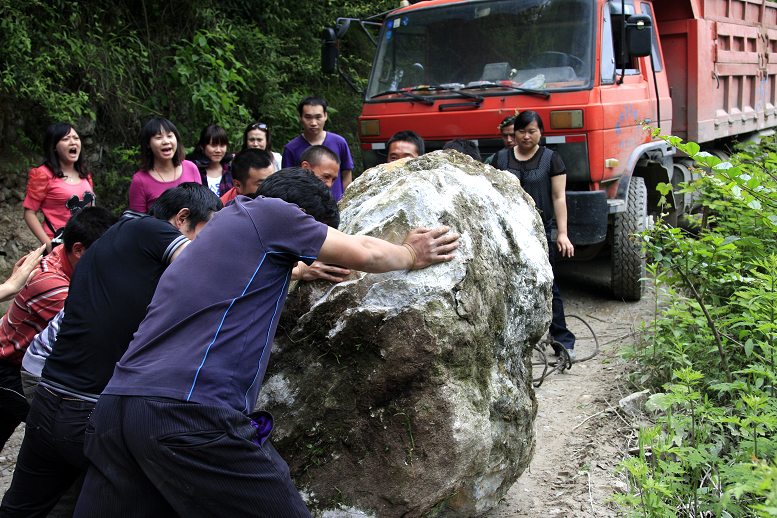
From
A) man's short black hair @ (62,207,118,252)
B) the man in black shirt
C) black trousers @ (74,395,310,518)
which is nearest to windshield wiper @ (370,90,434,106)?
man's short black hair @ (62,207,118,252)

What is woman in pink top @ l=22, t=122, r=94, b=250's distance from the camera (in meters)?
5.12

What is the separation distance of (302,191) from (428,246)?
0.63 metres

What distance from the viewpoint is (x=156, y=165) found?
4938 mm

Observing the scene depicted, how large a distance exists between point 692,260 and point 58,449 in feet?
11.3

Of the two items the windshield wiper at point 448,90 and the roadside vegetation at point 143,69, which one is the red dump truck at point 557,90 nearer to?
the windshield wiper at point 448,90

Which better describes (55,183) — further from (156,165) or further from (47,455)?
(47,455)

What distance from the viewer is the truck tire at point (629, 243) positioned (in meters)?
6.70

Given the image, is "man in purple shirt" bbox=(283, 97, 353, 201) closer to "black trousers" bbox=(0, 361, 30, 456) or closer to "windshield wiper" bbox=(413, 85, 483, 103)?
"windshield wiper" bbox=(413, 85, 483, 103)

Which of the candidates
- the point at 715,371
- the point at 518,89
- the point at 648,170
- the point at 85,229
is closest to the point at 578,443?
the point at 715,371

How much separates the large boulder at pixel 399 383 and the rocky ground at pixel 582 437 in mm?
511

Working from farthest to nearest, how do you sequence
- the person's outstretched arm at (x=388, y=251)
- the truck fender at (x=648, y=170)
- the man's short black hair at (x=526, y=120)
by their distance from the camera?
the truck fender at (x=648, y=170) → the man's short black hair at (x=526, y=120) → the person's outstretched arm at (x=388, y=251)

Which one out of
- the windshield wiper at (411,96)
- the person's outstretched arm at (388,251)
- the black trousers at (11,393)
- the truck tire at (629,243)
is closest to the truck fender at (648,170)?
the truck tire at (629,243)

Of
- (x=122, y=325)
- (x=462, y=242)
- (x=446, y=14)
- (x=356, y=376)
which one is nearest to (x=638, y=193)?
(x=446, y=14)

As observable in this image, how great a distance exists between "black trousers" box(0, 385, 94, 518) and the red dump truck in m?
4.41
